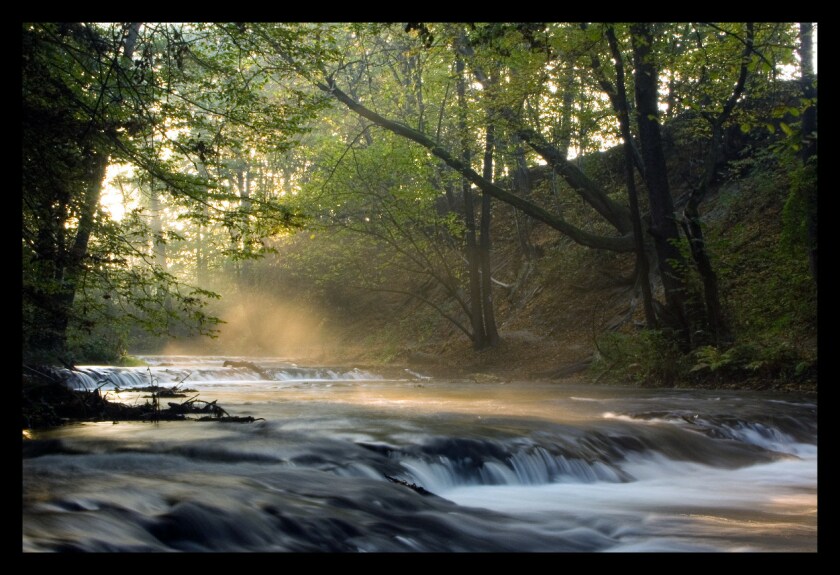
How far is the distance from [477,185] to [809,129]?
7749 millimetres

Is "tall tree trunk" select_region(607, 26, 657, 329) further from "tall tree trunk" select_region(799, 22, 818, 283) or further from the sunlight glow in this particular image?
the sunlight glow

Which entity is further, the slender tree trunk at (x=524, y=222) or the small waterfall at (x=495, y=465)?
the slender tree trunk at (x=524, y=222)

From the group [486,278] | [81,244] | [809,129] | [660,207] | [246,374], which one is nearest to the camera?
[81,244]

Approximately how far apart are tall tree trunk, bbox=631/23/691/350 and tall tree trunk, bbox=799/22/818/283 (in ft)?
8.66

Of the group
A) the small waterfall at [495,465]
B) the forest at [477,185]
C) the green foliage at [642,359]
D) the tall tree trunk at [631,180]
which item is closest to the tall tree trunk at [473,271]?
the forest at [477,185]

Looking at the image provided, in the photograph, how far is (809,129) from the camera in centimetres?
1593

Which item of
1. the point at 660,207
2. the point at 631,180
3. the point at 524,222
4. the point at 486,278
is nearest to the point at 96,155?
the point at 631,180

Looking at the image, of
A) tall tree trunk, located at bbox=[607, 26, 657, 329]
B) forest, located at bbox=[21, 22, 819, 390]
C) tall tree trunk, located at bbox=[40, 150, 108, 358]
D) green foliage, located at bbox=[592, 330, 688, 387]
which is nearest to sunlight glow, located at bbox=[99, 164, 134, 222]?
forest, located at bbox=[21, 22, 819, 390]

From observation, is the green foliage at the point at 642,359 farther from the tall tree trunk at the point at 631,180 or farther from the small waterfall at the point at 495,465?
the small waterfall at the point at 495,465

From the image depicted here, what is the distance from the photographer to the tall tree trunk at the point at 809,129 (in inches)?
595

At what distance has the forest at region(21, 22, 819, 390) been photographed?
7758mm

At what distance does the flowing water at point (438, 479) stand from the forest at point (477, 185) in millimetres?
1439

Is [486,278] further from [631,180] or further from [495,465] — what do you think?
[495,465]

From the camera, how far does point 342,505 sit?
→ 5.62 meters
